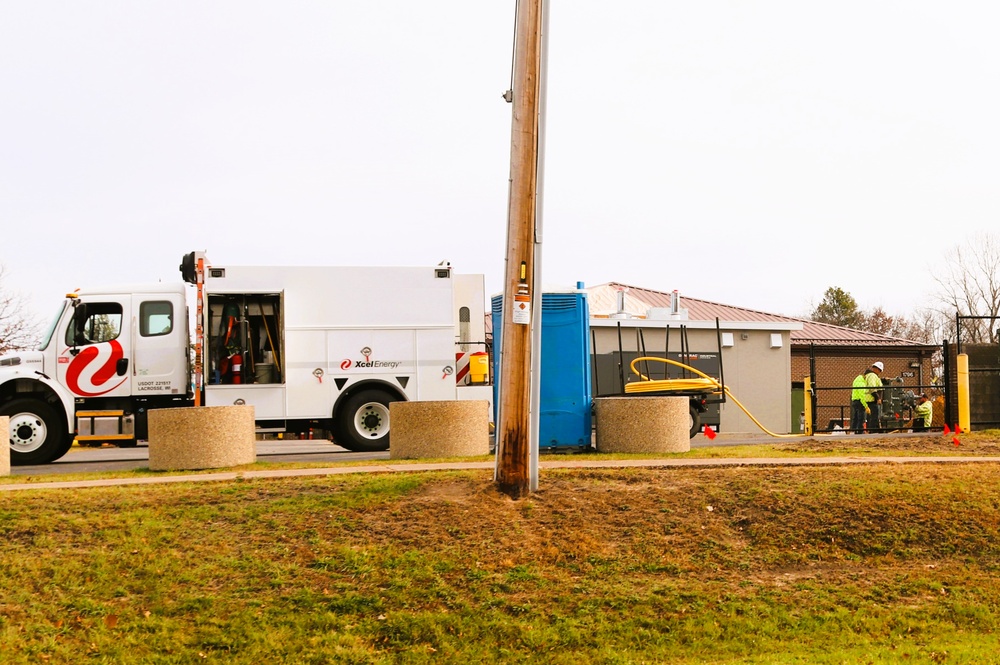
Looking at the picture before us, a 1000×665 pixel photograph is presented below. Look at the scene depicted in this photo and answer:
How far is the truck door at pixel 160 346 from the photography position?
693 inches

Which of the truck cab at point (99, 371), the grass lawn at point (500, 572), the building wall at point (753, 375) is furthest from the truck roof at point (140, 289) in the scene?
the building wall at point (753, 375)

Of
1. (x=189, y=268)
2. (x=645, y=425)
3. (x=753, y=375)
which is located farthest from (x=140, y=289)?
(x=753, y=375)

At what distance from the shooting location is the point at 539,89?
10375 mm

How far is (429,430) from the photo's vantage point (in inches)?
549

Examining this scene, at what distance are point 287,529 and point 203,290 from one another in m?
8.87

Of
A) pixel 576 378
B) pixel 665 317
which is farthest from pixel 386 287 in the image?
pixel 665 317

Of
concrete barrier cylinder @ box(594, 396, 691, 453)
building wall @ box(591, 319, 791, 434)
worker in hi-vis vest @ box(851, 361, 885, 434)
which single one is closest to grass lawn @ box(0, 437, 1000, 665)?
concrete barrier cylinder @ box(594, 396, 691, 453)

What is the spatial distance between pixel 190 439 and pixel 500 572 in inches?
234

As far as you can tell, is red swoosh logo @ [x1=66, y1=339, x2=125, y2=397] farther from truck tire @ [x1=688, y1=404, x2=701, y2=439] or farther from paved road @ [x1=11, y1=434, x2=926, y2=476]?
truck tire @ [x1=688, y1=404, x2=701, y2=439]

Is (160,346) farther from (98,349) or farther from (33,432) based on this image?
(33,432)

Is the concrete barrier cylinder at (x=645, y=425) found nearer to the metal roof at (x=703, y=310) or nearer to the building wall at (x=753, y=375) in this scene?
the building wall at (x=753, y=375)

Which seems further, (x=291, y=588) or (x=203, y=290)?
(x=203, y=290)

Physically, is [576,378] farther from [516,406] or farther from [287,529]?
[287,529]

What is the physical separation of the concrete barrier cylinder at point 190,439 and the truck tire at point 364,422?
4.45 metres
